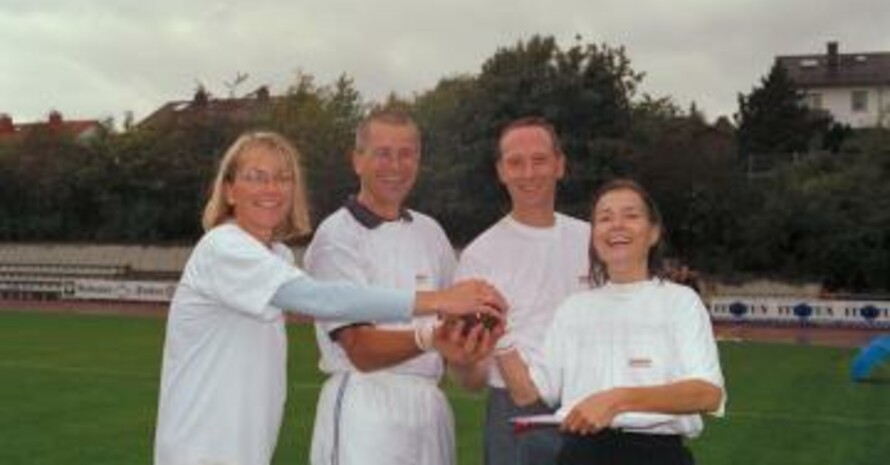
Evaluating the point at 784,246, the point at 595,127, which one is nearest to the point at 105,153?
the point at 595,127

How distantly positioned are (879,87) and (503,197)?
164 ft

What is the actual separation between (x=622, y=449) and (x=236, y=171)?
4.60 feet

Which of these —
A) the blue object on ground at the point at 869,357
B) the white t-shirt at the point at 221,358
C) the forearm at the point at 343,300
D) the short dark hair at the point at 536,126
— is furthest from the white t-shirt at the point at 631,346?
the blue object on ground at the point at 869,357

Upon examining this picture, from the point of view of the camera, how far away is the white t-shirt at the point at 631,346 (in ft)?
10.9

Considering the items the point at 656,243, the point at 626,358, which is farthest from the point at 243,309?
the point at 656,243

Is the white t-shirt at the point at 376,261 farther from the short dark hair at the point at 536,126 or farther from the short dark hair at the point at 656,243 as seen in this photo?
the short dark hair at the point at 656,243

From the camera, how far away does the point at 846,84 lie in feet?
264

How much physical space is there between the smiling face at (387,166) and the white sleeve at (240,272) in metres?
0.74

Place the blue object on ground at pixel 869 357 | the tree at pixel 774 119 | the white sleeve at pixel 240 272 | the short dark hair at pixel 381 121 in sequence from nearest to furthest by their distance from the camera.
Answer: the white sleeve at pixel 240 272 → the short dark hair at pixel 381 121 → the blue object on ground at pixel 869 357 → the tree at pixel 774 119

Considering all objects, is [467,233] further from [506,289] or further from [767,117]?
[506,289]

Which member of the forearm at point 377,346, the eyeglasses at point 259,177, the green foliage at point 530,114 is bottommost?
the forearm at point 377,346

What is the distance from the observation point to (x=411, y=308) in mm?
3311

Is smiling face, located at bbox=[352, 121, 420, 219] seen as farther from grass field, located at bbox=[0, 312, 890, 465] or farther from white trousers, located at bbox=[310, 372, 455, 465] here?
grass field, located at bbox=[0, 312, 890, 465]

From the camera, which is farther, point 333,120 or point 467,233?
point 333,120
